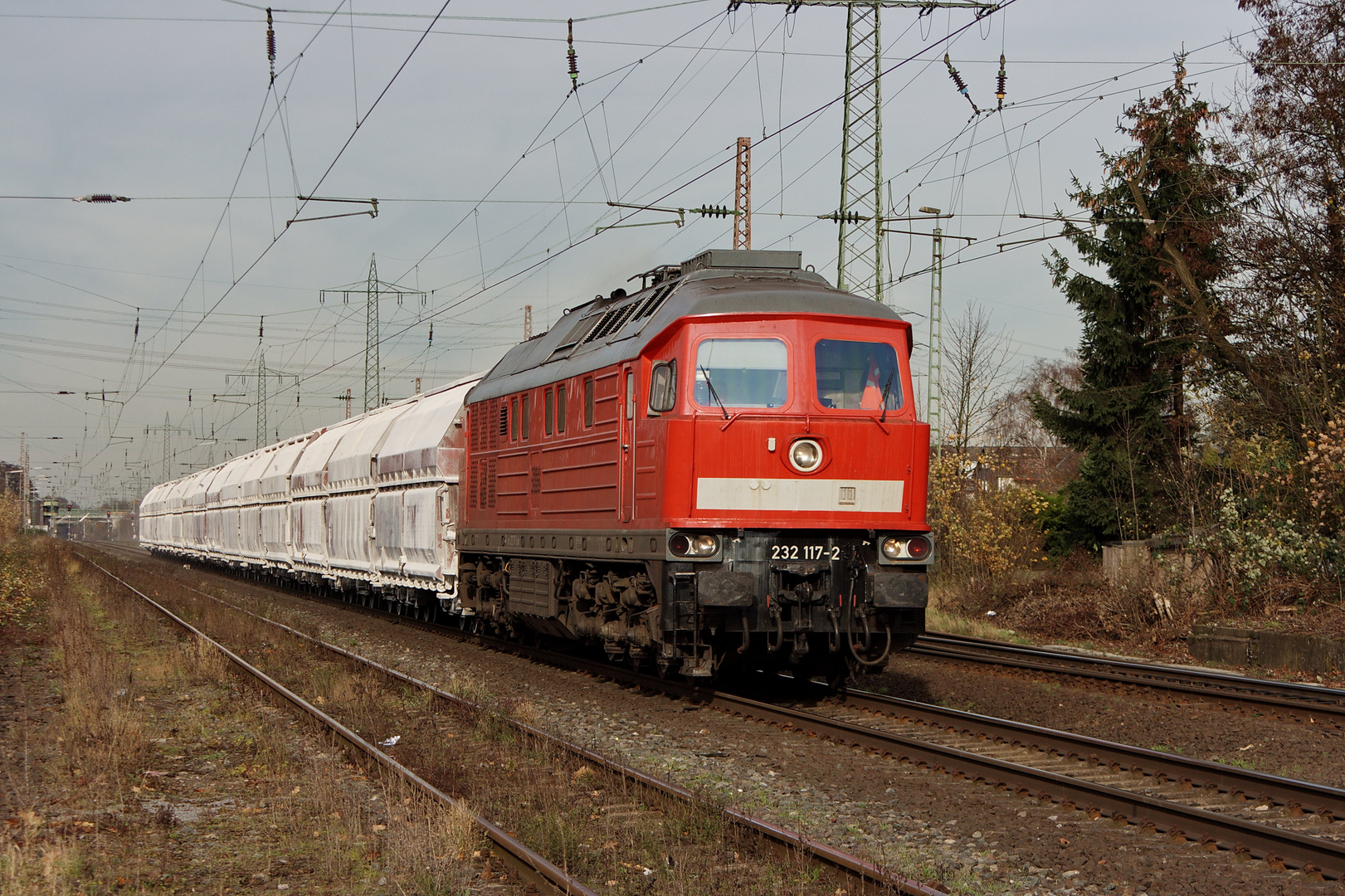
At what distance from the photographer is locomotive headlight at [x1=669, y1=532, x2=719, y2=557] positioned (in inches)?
439

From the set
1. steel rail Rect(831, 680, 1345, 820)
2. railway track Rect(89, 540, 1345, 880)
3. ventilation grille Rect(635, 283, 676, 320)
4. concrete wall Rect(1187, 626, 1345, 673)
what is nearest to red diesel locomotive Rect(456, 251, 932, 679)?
ventilation grille Rect(635, 283, 676, 320)

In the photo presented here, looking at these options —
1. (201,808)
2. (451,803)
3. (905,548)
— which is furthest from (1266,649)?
(201,808)

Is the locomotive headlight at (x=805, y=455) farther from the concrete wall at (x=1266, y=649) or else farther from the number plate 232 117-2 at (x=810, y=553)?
the concrete wall at (x=1266, y=649)

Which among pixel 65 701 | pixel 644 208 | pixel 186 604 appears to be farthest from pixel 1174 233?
pixel 186 604

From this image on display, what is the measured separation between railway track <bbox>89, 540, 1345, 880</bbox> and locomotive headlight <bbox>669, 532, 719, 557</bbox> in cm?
171

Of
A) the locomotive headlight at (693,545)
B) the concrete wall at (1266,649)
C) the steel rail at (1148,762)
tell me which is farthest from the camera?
the concrete wall at (1266,649)

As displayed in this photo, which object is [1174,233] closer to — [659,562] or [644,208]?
[644,208]

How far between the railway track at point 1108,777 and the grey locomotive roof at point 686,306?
389 cm

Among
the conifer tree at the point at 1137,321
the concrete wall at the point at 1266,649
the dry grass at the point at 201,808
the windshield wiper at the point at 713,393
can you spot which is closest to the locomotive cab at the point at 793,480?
the windshield wiper at the point at 713,393

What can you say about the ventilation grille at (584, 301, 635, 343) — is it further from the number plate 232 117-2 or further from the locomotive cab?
the number plate 232 117-2

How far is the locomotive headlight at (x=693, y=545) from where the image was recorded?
439 inches

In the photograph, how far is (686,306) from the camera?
11.7 metres

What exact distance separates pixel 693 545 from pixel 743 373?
1.73 m

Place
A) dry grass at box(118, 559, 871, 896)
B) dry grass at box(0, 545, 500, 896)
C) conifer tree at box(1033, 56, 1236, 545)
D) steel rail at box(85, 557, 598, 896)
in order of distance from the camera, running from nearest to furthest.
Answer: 1. steel rail at box(85, 557, 598, 896)
2. dry grass at box(118, 559, 871, 896)
3. dry grass at box(0, 545, 500, 896)
4. conifer tree at box(1033, 56, 1236, 545)
